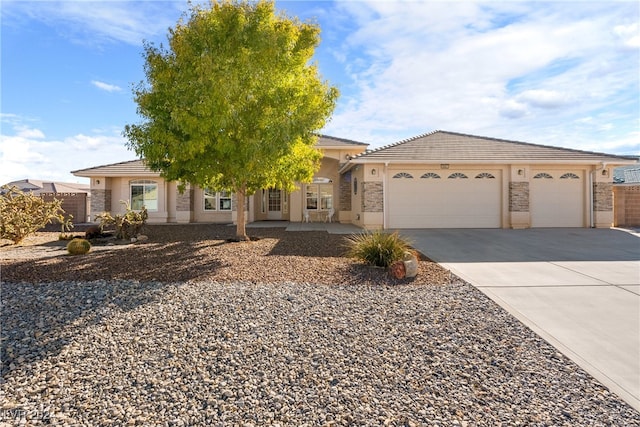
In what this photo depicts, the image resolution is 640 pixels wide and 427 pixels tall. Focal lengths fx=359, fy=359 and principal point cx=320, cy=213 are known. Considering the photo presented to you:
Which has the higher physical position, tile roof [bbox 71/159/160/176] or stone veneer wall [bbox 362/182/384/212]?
tile roof [bbox 71/159/160/176]

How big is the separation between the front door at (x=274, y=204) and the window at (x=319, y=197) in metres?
2.60

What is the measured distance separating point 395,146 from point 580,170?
341 inches

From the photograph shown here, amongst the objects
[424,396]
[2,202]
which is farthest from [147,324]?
[2,202]

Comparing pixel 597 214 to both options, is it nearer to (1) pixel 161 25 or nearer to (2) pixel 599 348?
(2) pixel 599 348

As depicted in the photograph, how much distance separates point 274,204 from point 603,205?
17.5m

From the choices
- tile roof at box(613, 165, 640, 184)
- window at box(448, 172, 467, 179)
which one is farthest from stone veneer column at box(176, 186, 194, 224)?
tile roof at box(613, 165, 640, 184)

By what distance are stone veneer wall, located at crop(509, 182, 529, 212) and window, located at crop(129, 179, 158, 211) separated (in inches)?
766

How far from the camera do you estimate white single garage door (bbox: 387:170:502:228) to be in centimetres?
1633

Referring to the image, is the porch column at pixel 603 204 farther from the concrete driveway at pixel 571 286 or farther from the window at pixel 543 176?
the concrete driveway at pixel 571 286

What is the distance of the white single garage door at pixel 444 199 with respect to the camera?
53.6 feet

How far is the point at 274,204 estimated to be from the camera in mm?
23438

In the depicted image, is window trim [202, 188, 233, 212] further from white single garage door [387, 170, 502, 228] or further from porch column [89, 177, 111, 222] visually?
white single garage door [387, 170, 502, 228]

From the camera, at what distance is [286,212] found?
2328 cm

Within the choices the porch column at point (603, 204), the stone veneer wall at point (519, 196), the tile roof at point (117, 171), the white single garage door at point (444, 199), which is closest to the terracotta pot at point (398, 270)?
the white single garage door at point (444, 199)
